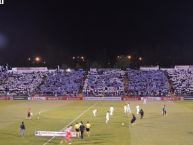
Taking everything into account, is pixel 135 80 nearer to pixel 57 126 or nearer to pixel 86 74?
pixel 86 74

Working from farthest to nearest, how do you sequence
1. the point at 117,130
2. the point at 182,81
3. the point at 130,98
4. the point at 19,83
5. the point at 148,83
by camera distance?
the point at 19,83, the point at 148,83, the point at 182,81, the point at 130,98, the point at 117,130

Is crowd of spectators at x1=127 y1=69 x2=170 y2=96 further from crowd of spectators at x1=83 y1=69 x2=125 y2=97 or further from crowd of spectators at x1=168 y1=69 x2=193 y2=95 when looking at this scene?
crowd of spectators at x1=83 y1=69 x2=125 y2=97

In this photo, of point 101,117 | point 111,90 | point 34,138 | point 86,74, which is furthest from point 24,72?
point 34,138

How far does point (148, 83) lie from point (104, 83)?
42.2ft

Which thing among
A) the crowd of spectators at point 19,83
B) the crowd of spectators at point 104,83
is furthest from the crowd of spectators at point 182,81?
the crowd of spectators at point 19,83

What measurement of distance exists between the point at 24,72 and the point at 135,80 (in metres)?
37.6

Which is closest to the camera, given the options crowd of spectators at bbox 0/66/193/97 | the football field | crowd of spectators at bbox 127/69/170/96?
the football field

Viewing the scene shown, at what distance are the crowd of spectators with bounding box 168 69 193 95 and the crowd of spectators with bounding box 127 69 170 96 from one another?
2151mm

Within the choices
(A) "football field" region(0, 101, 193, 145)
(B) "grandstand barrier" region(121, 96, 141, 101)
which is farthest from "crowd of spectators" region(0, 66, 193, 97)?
(A) "football field" region(0, 101, 193, 145)

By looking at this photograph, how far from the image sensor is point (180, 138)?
38125 millimetres

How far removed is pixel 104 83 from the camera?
122188mm

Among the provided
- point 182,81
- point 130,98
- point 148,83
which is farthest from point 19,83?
point 182,81

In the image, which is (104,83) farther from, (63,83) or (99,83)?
(63,83)

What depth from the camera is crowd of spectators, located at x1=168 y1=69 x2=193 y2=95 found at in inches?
4438
